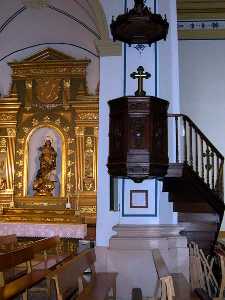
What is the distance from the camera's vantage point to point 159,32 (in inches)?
221

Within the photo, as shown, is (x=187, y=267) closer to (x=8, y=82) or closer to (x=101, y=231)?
(x=101, y=231)

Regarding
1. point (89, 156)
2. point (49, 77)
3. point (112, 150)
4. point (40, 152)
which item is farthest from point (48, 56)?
point (112, 150)

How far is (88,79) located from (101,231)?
215 inches

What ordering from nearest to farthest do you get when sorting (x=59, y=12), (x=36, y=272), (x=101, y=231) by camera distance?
(x=36, y=272), (x=101, y=231), (x=59, y=12)

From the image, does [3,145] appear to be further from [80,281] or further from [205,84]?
[80,281]

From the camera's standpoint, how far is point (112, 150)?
204 inches

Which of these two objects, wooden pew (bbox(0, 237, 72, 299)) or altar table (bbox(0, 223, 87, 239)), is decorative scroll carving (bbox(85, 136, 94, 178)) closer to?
altar table (bbox(0, 223, 87, 239))

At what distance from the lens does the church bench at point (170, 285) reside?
9.74ft

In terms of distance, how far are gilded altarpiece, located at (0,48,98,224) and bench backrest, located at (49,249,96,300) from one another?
17.0 feet

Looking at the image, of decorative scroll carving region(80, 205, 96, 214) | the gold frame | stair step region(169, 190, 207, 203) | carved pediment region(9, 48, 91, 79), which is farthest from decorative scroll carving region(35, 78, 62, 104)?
stair step region(169, 190, 207, 203)

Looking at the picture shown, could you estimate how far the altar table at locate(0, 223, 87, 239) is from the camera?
8.63 meters

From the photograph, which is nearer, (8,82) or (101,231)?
(101,231)

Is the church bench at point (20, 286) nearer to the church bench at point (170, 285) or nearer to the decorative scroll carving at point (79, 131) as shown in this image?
the church bench at point (170, 285)

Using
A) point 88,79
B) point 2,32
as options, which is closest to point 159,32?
point 88,79
